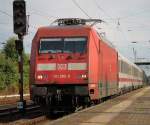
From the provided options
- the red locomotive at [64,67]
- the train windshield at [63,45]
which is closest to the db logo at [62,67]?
the red locomotive at [64,67]

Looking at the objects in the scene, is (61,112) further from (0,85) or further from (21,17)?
(0,85)

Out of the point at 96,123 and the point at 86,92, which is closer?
the point at 96,123

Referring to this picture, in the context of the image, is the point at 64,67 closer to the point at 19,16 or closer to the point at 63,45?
the point at 63,45

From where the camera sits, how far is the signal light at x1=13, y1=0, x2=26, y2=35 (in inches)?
678

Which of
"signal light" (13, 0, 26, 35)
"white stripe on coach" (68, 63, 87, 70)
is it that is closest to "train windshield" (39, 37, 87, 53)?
"white stripe on coach" (68, 63, 87, 70)

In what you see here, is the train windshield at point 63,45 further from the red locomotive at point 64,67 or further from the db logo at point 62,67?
the db logo at point 62,67

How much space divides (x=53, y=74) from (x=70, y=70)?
2.32 ft

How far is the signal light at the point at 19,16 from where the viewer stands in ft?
56.5

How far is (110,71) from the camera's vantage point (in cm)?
2897

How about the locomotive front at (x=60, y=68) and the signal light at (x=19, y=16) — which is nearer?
the signal light at (x=19, y=16)

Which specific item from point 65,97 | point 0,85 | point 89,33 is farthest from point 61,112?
point 0,85

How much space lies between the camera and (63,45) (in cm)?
2142

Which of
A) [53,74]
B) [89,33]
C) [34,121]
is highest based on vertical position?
[89,33]

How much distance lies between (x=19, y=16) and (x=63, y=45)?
4.41 meters
